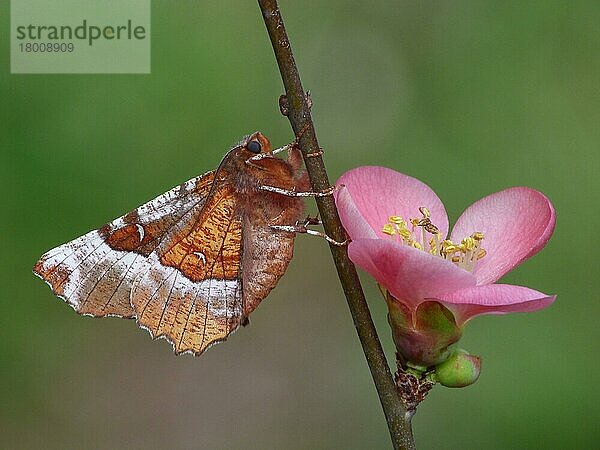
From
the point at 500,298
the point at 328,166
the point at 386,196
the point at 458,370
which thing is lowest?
the point at 458,370

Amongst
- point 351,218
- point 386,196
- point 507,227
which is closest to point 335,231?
point 351,218

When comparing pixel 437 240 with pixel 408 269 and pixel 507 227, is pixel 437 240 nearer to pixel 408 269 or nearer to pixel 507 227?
pixel 507 227

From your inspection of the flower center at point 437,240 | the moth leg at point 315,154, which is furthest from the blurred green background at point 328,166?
the moth leg at point 315,154

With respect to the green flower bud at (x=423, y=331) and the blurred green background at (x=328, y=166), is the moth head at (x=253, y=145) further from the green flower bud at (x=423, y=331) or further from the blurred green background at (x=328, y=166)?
the blurred green background at (x=328, y=166)

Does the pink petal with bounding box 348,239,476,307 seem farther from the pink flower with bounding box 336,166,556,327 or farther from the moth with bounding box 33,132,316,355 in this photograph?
Answer: the moth with bounding box 33,132,316,355

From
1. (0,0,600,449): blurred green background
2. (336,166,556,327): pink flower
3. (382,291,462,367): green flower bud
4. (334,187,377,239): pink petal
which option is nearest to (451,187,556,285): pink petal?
(336,166,556,327): pink flower

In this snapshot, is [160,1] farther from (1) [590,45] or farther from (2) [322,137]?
(1) [590,45]

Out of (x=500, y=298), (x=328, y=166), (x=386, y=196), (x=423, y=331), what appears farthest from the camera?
(x=328, y=166)

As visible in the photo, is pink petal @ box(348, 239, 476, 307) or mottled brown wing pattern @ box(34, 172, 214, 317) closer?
pink petal @ box(348, 239, 476, 307)
